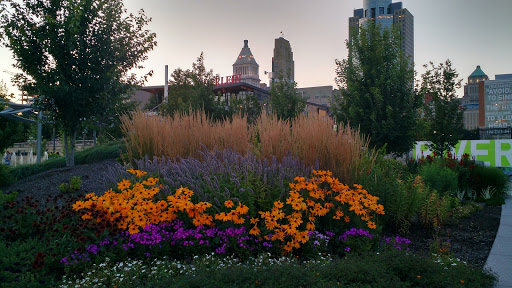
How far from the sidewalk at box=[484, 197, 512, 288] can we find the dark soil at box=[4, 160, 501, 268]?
0.09m

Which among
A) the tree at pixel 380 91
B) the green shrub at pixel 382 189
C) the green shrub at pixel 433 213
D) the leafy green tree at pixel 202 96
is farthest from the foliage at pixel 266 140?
the leafy green tree at pixel 202 96

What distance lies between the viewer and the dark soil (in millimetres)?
4508

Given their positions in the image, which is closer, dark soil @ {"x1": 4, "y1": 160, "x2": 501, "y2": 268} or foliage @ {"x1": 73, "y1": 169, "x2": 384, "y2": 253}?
foliage @ {"x1": 73, "y1": 169, "x2": 384, "y2": 253}

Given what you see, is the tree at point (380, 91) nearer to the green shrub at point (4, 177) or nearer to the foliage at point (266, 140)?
the foliage at point (266, 140)

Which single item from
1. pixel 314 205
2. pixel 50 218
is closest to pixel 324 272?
pixel 314 205

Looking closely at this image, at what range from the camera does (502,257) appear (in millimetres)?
4043

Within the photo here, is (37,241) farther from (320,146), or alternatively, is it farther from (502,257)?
(502,257)

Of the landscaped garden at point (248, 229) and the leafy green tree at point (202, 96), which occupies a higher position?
the leafy green tree at point (202, 96)

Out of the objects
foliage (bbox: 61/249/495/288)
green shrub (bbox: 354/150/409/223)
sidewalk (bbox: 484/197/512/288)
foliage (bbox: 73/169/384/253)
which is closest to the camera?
foliage (bbox: 61/249/495/288)

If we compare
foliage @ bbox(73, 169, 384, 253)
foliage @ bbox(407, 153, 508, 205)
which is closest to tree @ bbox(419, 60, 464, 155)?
foliage @ bbox(407, 153, 508, 205)

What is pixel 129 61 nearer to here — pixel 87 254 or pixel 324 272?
pixel 87 254

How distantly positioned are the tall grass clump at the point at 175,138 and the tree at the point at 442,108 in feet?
30.1

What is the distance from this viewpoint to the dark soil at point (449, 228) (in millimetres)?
4508

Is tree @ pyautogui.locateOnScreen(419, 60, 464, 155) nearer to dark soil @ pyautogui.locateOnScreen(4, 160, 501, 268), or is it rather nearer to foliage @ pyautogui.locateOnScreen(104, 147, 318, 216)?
dark soil @ pyautogui.locateOnScreen(4, 160, 501, 268)
